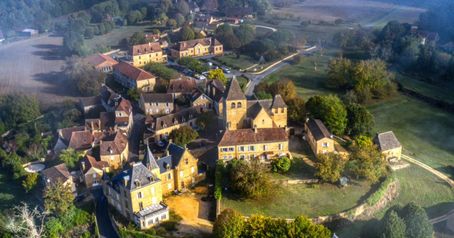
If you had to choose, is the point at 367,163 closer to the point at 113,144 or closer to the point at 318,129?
the point at 318,129

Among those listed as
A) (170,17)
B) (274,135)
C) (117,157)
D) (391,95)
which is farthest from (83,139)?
(170,17)

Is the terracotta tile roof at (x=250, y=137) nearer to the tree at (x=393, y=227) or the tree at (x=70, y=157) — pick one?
the tree at (x=393, y=227)

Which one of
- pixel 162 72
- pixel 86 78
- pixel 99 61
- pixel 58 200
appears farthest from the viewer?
pixel 99 61

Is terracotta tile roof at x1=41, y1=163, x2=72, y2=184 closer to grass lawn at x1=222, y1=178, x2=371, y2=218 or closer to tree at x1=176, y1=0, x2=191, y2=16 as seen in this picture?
grass lawn at x1=222, y1=178, x2=371, y2=218

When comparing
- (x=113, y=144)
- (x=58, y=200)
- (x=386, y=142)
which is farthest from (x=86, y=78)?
(x=386, y=142)

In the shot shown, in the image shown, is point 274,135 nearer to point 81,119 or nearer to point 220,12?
point 81,119

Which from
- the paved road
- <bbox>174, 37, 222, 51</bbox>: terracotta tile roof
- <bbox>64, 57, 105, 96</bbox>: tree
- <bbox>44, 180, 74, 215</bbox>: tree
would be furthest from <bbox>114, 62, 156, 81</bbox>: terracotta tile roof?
<bbox>44, 180, 74, 215</bbox>: tree

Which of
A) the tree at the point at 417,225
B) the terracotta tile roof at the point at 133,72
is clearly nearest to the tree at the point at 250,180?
the tree at the point at 417,225
